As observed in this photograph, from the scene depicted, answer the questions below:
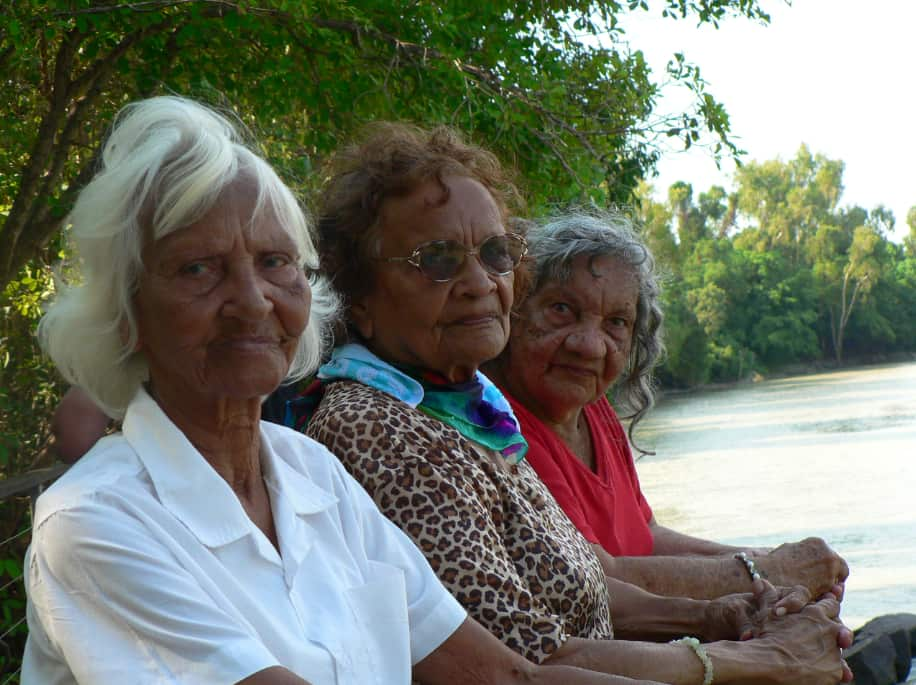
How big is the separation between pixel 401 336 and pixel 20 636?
265cm

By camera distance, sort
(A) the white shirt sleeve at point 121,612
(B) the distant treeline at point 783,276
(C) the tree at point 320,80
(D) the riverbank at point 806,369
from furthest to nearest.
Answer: (B) the distant treeline at point 783,276 → (D) the riverbank at point 806,369 → (C) the tree at point 320,80 → (A) the white shirt sleeve at point 121,612

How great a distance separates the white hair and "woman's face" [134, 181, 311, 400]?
2 cm

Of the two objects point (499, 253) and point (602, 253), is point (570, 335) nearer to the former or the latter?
point (602, 253)

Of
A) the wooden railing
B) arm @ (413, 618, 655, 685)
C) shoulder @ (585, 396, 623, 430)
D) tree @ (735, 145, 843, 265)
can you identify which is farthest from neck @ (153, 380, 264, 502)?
tree @ (735, 145, 843, 265)

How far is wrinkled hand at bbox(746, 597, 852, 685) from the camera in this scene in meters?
2.53

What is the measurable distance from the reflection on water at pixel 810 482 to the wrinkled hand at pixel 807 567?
4322 mm

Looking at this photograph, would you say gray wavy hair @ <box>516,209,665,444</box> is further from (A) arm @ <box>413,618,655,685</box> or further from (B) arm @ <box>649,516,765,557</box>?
(A) arm @ <box>413,618,655,685</box>

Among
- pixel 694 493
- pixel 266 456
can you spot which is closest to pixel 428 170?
pixel 266 456

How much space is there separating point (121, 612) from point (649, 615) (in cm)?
146

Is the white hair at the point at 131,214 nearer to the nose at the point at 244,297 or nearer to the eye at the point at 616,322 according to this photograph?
the nose at the point at 244,297

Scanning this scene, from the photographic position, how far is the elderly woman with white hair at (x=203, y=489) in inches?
58.5

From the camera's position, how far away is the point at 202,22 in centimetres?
517

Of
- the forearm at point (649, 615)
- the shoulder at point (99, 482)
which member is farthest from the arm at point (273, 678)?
the forearm at point (649, 615)

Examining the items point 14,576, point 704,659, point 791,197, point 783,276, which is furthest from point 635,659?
point 791,197
